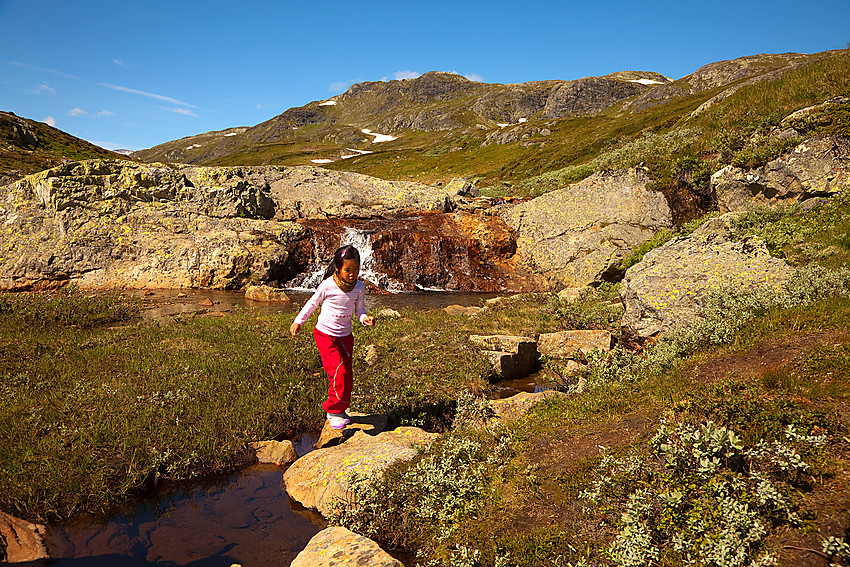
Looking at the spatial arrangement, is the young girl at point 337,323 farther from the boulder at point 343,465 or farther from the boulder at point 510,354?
the boulder at point 510,354

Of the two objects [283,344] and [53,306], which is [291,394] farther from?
[53,306]

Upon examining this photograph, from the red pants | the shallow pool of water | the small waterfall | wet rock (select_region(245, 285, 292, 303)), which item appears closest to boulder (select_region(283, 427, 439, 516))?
the red pants

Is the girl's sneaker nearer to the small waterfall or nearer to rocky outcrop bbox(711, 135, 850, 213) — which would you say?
rocky outcrop bbox(711, 135, 850, 213)

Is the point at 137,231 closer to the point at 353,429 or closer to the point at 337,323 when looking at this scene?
the point at 337,323

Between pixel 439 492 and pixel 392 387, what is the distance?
14.8 ft

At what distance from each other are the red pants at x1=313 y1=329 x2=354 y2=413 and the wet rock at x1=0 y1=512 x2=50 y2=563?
13.1ft

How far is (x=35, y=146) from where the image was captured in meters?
71.6

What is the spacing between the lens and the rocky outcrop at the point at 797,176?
1233cm

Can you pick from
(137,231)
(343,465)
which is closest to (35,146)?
(137,231)

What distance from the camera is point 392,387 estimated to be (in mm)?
10016

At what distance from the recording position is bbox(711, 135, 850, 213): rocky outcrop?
485 inches

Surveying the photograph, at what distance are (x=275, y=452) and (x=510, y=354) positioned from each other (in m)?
6.09

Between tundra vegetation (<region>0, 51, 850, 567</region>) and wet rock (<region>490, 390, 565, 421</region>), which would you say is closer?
tundra vegetation (<region>0, 51, 850, 567</region>)

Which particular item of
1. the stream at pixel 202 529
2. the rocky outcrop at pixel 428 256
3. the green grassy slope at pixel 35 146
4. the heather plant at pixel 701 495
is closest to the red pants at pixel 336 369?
the stream at pixel 202 529
